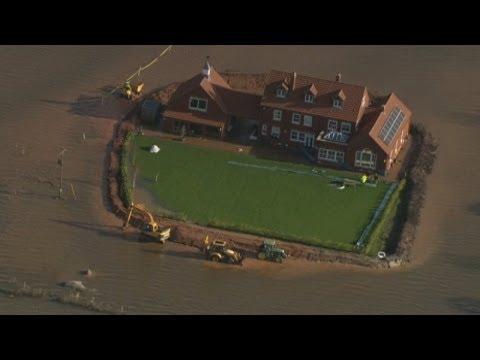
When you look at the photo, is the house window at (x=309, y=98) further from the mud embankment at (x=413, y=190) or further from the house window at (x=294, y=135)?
the mud embankment at (x=413, y=190)

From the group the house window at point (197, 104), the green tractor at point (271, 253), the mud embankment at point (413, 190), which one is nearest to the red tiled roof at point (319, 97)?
the house window at point (197, 104)

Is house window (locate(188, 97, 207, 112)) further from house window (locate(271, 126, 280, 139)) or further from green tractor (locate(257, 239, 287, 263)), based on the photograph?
green tractor (locate(257, 239, 287, 263))

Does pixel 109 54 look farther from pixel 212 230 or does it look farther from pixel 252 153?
pixel 212 230

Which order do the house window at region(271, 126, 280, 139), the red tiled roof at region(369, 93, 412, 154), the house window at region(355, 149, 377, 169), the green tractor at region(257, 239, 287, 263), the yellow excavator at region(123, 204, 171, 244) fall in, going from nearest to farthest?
1. the green tractor at region(257, 239, 287, 263)
2. the yellow excavator at region(123, 204, 171, 244)
3. the red tiled roof at region(369, 93, 412, 154)
4. the house window at region(355, 149, 377, 169)
5. the house window at region(271, 126, 280, 139)

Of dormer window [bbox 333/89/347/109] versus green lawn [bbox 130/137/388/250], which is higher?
dormer window [bbox 333/89/347/109]

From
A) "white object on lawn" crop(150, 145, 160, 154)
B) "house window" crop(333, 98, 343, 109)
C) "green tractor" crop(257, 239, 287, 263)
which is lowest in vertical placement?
"green tractor" crop(257, 239, 287, 263)

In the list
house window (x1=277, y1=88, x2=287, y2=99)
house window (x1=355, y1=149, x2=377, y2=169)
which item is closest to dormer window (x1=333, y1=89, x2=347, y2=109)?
house window (x1=277, y1=88, x2=287, y2=99)

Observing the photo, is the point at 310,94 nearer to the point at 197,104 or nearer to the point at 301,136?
the point at 301,136

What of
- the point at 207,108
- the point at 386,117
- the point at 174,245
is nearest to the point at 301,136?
the point at 386,117
